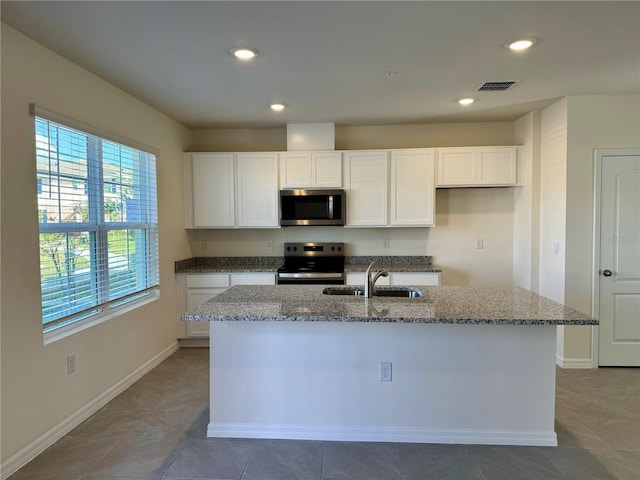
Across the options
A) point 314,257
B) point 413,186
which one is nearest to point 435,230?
point 413,186

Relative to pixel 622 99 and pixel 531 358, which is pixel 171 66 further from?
pixel 622 99

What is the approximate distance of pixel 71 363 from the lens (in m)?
2.57

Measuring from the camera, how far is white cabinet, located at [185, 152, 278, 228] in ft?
14.0

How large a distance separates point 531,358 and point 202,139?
4027 millimetres

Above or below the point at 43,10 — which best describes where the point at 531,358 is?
below

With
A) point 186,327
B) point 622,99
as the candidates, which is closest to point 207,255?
point 186,327

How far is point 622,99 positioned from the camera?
11.2ft

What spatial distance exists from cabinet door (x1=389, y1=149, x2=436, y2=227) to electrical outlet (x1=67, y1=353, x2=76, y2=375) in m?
3.16

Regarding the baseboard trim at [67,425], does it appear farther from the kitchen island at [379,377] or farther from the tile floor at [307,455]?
the kitchen island at [379,377]

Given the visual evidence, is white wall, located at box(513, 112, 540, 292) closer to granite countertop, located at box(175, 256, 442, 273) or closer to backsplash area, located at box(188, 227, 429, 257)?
granite countertop, located at box(175, 256, 442, 273)

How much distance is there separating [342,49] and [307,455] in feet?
8.06

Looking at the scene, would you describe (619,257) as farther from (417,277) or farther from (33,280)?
(33,280)

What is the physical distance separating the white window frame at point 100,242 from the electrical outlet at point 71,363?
158mm

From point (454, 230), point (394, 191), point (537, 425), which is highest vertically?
point (394, 191)
